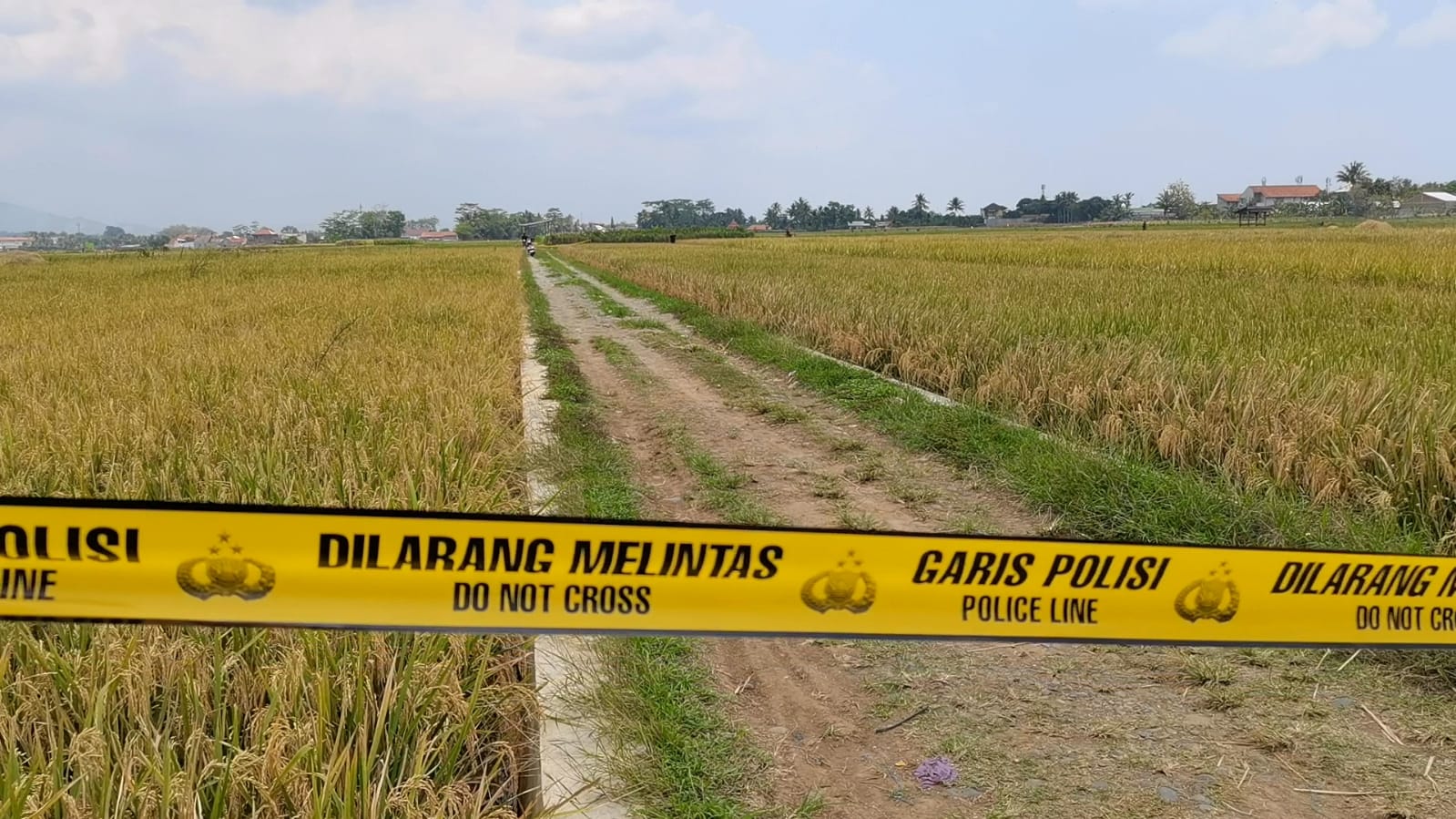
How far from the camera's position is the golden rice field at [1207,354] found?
3.91m

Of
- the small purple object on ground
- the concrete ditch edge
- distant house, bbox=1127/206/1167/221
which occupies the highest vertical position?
distant house, bbox=1127/206/1167/221

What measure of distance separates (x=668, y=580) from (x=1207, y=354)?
5.47 m

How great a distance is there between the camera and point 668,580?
1679mm

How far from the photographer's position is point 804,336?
34.2 ft

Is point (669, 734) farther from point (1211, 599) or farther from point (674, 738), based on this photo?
point (1211, 599)

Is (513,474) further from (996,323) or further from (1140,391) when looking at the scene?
(996,323)

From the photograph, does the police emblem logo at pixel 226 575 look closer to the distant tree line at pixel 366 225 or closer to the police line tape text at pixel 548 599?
the police line tape text at pixel 548 599

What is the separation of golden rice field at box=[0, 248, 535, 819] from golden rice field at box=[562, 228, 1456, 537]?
3562 millimetres

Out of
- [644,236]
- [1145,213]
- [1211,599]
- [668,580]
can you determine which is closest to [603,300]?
[668,580]

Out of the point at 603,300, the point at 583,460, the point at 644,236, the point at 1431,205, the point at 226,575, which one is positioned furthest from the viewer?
the point at 1431,205

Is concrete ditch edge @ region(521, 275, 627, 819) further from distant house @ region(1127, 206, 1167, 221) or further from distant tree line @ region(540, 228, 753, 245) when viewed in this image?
distant house @ region(1127, 206, 1167, 221)

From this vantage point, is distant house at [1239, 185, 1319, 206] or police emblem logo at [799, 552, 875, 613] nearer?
police emblem logo at [799, 552, 875, 613]

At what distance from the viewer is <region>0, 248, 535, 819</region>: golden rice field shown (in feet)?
5.84

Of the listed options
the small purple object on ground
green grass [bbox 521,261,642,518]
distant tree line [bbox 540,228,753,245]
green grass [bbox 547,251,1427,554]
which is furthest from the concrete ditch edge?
distant tree line [bbox 540,228,753,245]
